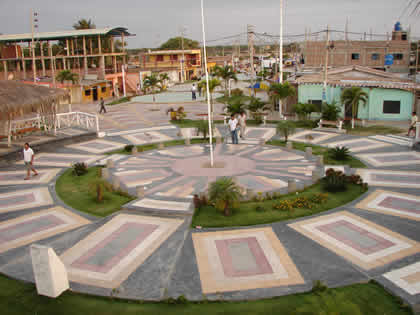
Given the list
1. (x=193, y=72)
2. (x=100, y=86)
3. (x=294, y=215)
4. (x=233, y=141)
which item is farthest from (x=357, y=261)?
(x=193, y=72)

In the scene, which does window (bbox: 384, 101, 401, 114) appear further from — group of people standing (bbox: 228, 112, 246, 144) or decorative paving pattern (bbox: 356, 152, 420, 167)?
group of people standing (bbox: 228, 112, 246, 144)

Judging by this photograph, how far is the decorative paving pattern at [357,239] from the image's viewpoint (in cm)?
988

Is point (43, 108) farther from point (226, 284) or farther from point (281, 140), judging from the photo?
point (226, 284)

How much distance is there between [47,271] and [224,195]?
584 centimetres

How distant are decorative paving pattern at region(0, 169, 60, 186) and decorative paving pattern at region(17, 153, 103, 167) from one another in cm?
116

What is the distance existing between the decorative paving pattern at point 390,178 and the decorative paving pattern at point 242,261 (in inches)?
273

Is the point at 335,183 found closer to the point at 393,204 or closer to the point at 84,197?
the point at 393,204

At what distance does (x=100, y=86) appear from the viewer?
53.9m

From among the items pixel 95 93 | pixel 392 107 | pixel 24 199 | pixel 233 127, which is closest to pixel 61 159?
pixel 24 199

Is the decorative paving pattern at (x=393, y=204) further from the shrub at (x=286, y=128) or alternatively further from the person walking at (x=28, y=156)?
the person walking at (x=28, y=156)

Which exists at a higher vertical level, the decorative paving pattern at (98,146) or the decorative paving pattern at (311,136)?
the decorative paving pattern at (311,136)

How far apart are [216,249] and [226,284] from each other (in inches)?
68.4

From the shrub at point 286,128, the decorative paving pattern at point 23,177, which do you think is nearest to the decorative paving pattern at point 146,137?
the decorative paving pattern at point 23,177

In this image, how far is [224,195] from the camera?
1217cm
